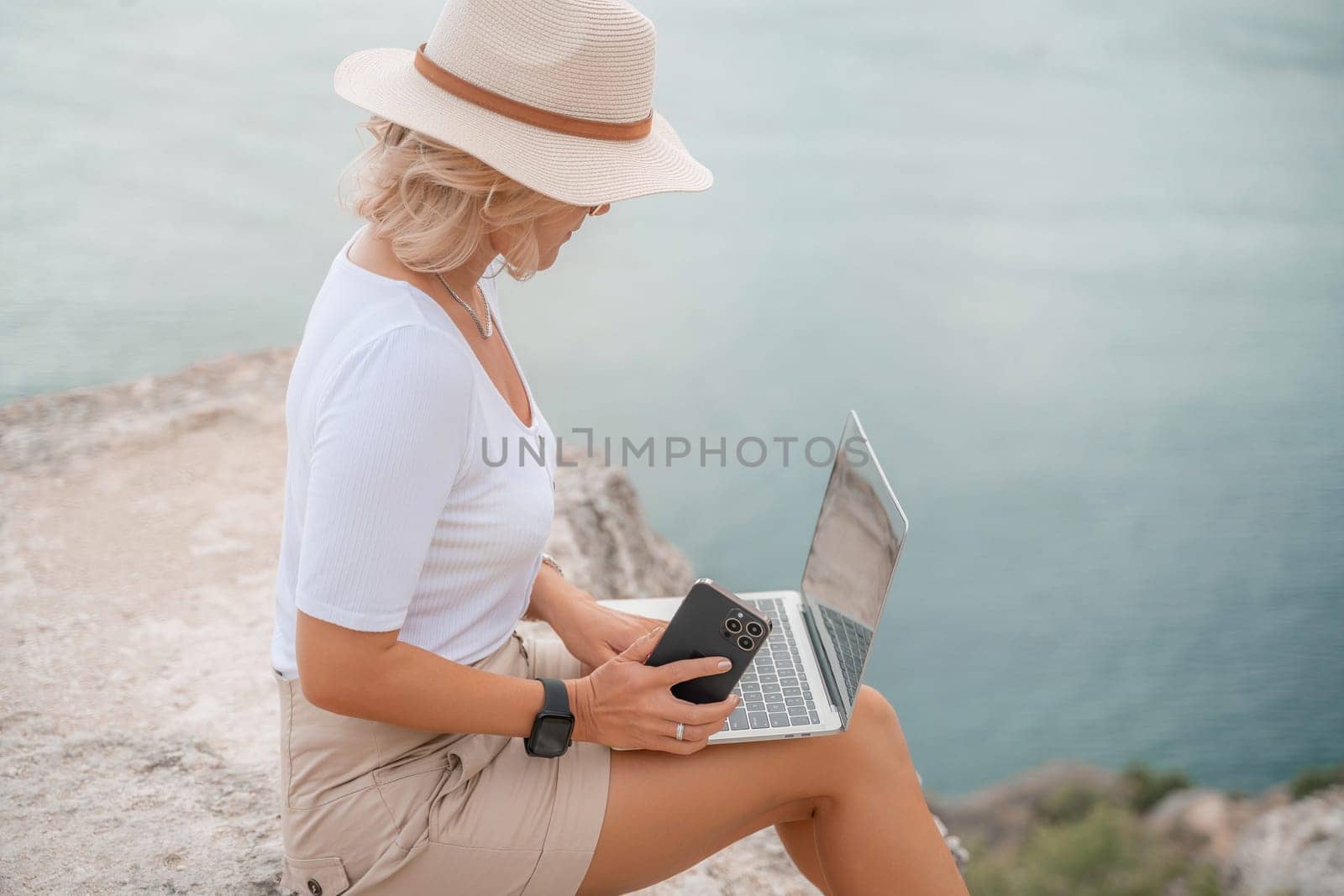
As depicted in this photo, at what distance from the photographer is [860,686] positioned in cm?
106

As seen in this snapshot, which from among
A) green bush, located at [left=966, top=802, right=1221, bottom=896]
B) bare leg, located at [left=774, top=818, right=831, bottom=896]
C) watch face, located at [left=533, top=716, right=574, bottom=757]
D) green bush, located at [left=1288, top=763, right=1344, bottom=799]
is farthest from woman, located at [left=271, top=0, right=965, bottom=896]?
green bush, located at [left=1288, top=763, right=1344, bottom=799]

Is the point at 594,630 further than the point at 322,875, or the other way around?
the point at 594,630

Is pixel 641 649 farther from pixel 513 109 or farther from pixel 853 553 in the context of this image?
pixel 513 109

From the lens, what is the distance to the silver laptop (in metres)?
1.05

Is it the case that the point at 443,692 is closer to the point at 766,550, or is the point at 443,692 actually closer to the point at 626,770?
the point at 626,770

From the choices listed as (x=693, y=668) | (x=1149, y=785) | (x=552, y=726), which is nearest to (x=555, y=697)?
(x=552, y=726)

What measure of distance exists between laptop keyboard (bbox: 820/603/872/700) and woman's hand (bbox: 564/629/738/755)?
157mm

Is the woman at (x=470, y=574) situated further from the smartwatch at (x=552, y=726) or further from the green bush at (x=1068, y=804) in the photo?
the green bush at (x=1068, y=804)

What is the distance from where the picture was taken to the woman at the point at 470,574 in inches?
32.6

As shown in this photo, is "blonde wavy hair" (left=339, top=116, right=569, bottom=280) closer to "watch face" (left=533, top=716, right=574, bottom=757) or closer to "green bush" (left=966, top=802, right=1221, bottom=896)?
"watch face" (left=533, top=716, right=574, bottom=757)

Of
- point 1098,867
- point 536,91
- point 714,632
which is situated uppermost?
point 536,91

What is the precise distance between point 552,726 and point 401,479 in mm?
299

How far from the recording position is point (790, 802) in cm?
111

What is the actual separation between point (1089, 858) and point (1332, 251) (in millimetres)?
3579
